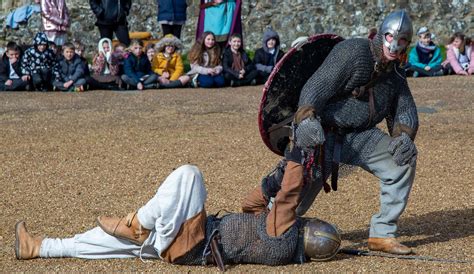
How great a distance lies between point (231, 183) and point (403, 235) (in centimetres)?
193

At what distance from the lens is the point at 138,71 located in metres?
14.0

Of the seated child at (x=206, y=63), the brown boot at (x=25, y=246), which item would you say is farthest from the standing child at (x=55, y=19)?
the brown boot at (x=25, y=246)

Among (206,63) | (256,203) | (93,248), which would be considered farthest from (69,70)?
(93,248)

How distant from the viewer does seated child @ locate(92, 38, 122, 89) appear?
1386cm

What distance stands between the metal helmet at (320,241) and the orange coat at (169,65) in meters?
8.44

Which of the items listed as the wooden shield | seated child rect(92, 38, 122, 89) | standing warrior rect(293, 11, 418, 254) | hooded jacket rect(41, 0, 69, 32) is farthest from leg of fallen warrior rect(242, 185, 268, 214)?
hooded jacket rect(41, 0, 69, 32)

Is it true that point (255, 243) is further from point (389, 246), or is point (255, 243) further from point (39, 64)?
point (39, 64)

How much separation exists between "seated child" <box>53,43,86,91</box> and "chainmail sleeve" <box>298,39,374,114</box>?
26.0ft

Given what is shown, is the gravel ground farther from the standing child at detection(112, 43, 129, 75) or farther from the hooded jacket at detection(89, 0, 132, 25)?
the hooded jacket at detection(89, 0, 132, 25)

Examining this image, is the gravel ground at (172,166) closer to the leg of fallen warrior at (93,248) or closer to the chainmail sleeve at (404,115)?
the leg of fallen warrior at (93,248)

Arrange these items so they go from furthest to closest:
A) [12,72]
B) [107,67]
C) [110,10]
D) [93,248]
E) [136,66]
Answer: [110,10], [107,67], [136,66], [12,72], [93,248]

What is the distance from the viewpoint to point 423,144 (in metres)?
9.98

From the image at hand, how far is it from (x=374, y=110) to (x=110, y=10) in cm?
917

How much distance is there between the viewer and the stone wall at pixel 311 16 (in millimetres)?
18000
